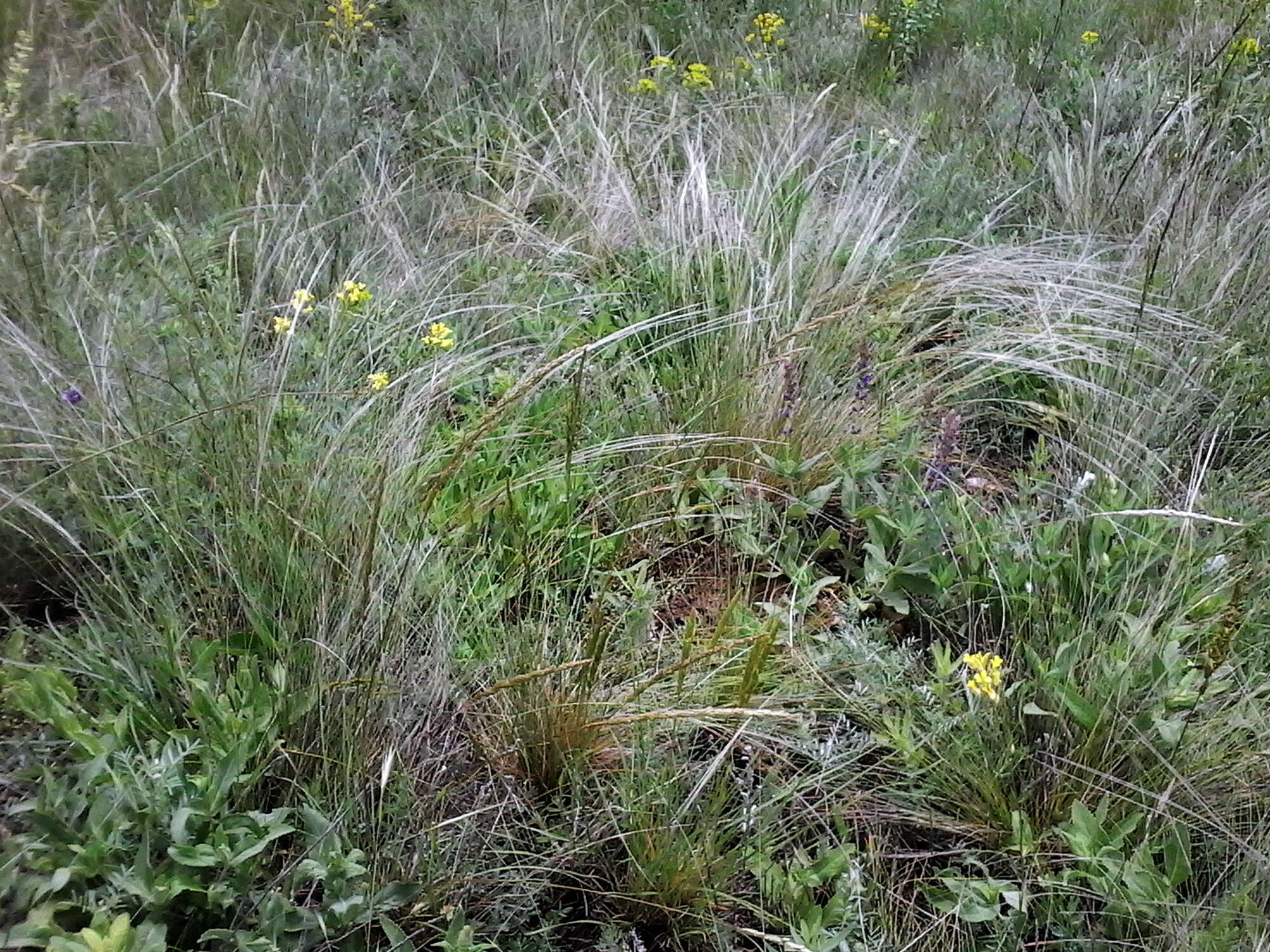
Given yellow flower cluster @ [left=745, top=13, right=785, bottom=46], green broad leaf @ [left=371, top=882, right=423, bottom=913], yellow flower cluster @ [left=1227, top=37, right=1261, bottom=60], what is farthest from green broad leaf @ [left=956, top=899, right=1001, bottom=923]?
yellow flower cluster @ [left=745, top=13, right=785, bottom=46]

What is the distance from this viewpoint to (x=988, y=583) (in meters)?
1.66

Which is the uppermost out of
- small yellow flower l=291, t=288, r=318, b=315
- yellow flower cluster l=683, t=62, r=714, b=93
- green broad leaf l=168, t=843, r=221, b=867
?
yellow flower cluster l=683, t=62, r=714, b=93

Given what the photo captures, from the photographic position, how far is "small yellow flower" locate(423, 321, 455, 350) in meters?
1.87

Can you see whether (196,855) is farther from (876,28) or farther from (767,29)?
(876,28)

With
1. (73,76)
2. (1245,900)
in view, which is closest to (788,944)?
(1245,900)

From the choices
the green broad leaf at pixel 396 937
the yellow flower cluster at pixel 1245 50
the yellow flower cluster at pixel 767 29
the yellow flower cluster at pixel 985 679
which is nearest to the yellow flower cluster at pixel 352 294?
the green broad leaf at pixel 396 937

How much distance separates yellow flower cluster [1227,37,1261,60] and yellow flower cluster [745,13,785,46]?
1461mm

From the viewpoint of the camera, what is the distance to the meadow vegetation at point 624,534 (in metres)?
1.26

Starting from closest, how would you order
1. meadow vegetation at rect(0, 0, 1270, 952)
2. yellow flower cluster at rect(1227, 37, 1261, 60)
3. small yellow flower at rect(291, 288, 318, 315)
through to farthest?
meadow vegetation at rect(0, 0, 1270, 952) → small yellow flower at rect(291, 288, 318, 315) → yellow flower cluster at rect(1227, 37, 1261, 60)

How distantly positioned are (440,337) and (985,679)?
1.16 m

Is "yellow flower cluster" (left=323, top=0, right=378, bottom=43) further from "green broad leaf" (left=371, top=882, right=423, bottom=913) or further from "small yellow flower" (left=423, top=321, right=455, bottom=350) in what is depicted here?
"green broad leaf" (left=371, top=882, right=423, bottom=913)

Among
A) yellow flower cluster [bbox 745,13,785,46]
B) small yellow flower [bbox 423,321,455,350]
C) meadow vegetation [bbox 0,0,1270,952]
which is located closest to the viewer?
meadow vegetation [bbox 0,0,1270,952]

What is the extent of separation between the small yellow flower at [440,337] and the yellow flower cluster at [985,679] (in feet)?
3.64

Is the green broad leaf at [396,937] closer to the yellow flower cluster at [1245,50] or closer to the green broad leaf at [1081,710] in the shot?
the green broad leaf at [1081,710]
